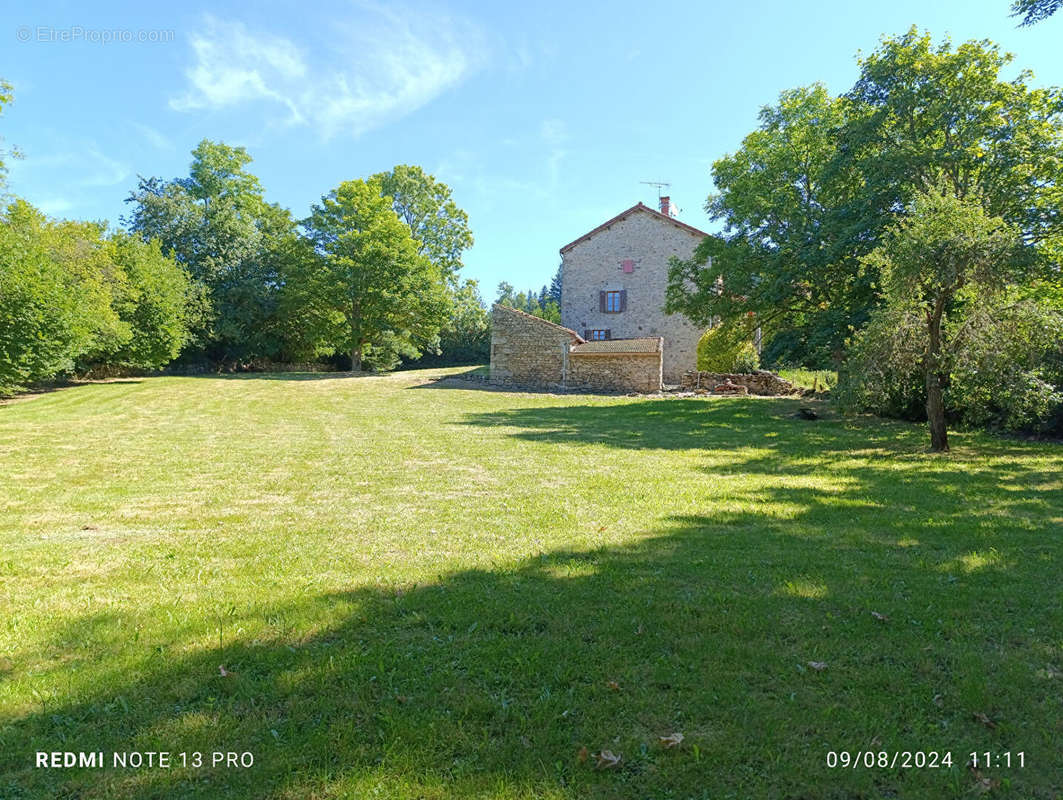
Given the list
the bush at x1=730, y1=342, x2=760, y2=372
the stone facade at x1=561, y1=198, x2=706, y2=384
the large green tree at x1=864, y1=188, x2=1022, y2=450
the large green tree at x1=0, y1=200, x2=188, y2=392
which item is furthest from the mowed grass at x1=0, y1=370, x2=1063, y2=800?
the stone facade at x1=561, y1=198, x2=706, y2=384

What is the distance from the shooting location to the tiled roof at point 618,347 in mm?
27362

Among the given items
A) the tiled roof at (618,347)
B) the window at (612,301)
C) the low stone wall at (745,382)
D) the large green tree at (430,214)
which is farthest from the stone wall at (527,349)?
the large green tree at (430,214)

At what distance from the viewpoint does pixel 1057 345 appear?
33.4 feet

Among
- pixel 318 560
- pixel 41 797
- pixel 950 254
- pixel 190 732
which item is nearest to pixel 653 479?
pixel 318 560

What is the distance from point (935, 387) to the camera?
11.2 metres

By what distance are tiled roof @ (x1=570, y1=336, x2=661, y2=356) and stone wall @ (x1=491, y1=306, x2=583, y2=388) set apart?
24.5 inches

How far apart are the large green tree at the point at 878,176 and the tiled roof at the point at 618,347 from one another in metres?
6.03

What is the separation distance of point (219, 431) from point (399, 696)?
1212cm

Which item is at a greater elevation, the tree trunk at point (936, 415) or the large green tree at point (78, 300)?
the large green tree at point (78, 300)

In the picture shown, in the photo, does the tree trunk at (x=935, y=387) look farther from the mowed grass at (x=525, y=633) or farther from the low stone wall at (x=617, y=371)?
the low stone wall at (x=617, y=371)

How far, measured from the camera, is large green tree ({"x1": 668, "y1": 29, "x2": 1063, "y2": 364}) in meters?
15.3

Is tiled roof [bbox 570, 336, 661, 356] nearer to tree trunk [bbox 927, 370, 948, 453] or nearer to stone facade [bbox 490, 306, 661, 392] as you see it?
stone facade [bbox 490, 306, 661, 392]

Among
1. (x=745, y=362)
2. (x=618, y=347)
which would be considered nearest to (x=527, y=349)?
(x=618, y=347)

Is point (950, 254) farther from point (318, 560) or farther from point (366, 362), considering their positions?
point (366, 362)
